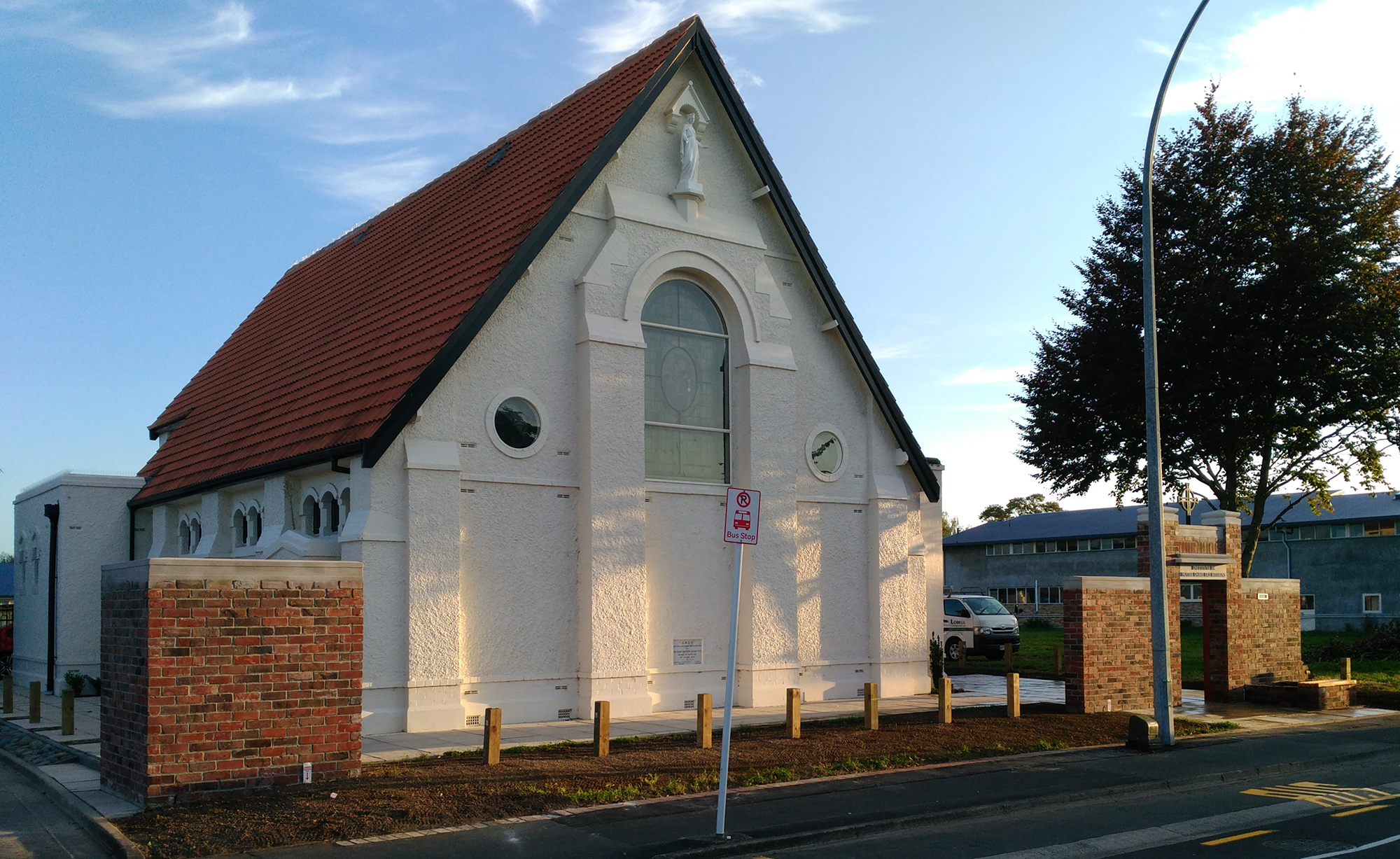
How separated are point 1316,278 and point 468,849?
934 inches

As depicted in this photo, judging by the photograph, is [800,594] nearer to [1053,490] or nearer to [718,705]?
[718,705]

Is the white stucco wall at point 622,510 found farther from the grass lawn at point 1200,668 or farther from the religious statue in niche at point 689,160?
the grass lawn at point 1200,668

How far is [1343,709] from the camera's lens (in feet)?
63.9

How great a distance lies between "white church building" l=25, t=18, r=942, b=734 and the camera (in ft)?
50.2

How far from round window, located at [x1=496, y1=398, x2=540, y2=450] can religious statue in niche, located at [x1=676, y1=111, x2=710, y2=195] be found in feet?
15.3

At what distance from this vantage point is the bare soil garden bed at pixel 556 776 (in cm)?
918

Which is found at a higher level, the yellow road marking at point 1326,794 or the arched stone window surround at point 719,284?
the arched stone window surround at point 719,284

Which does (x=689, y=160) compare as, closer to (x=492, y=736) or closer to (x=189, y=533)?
(x=492, y=736)

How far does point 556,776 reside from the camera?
1143 cm

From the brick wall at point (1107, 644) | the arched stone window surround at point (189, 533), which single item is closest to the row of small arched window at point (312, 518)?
the arched stone window surround at point (189, 533)

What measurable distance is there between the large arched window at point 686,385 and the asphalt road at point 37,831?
9.60 meters

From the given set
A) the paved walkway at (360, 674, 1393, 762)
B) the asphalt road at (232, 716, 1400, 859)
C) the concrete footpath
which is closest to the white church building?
the paved walkway at (360, 674, 1393, 762)

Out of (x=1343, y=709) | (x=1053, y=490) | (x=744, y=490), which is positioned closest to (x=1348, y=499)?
(x=1053, y=490)

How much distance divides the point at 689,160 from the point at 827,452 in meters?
5.83
